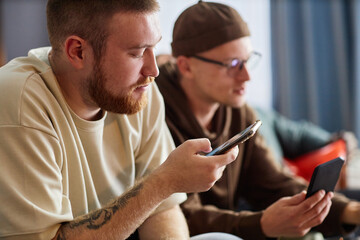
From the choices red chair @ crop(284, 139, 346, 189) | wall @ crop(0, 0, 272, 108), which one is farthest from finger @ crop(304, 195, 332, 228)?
wall @ crop(0, 0, 272, 108)

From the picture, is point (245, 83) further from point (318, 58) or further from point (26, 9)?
point (26, 9)

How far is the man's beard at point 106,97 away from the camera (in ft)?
4.54

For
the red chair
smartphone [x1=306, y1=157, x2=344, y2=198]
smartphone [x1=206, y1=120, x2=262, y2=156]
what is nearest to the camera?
smartphone [x1=206, y1=120, x2=262, y2=156]

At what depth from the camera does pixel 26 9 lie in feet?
14.1

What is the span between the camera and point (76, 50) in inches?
54.0

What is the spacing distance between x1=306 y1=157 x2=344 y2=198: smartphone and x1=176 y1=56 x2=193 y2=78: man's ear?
0.76 meters

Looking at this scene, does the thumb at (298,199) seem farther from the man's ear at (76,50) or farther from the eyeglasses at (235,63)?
the man's ear at (76,50)

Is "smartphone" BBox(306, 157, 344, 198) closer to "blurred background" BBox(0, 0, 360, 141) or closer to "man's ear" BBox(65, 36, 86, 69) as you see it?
"man's ear" BBox(65, 36, 86, 69)

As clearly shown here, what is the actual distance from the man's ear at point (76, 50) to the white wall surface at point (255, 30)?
2.76 metres

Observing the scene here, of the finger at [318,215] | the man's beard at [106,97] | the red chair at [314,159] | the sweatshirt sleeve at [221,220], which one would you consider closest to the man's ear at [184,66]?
the sweatshirt sleeve at [221,220]

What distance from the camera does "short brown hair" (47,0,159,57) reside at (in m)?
1.34

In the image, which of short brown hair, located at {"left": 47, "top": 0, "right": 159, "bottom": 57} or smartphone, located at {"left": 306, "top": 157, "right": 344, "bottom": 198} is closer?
short brown hair, located at {"left": 47, "top": 0, "right": 159, "bottom": 57}

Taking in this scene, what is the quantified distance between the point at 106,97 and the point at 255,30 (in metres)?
3.11

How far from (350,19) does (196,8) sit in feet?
8.54
